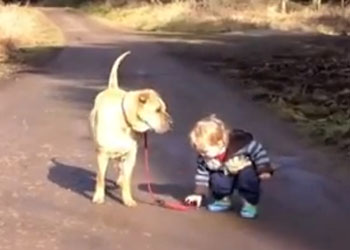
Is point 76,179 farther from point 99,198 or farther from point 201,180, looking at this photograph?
point 201,180

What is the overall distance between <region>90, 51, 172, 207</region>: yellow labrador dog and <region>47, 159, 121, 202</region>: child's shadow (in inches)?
17.8

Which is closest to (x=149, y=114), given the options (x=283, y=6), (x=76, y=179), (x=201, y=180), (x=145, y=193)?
(x=201, y=180)

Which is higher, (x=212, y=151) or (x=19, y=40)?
(x=212, y=151)

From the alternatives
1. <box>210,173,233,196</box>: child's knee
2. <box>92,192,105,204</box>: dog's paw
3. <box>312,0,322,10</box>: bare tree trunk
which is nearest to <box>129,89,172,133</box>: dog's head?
<box>210,173,233,196</box>: child's knee

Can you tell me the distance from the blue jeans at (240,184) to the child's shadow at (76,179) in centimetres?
97

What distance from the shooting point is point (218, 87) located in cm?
1961

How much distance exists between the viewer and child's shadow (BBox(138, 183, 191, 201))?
9.57 m

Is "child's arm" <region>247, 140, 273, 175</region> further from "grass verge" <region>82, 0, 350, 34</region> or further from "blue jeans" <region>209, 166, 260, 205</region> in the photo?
"grass verge" <region>82, 0, 350, 34</region>

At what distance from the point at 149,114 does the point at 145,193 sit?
3.82 ft

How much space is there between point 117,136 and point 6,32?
2383cm

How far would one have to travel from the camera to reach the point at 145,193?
962cm

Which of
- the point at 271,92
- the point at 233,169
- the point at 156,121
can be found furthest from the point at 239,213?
the point at 271,92

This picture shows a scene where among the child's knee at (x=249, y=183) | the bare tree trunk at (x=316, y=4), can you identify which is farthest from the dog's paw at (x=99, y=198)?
the bare tree trunk at (x=316, y=4)

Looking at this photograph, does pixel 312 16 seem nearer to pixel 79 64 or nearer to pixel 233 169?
pixel 79 64
